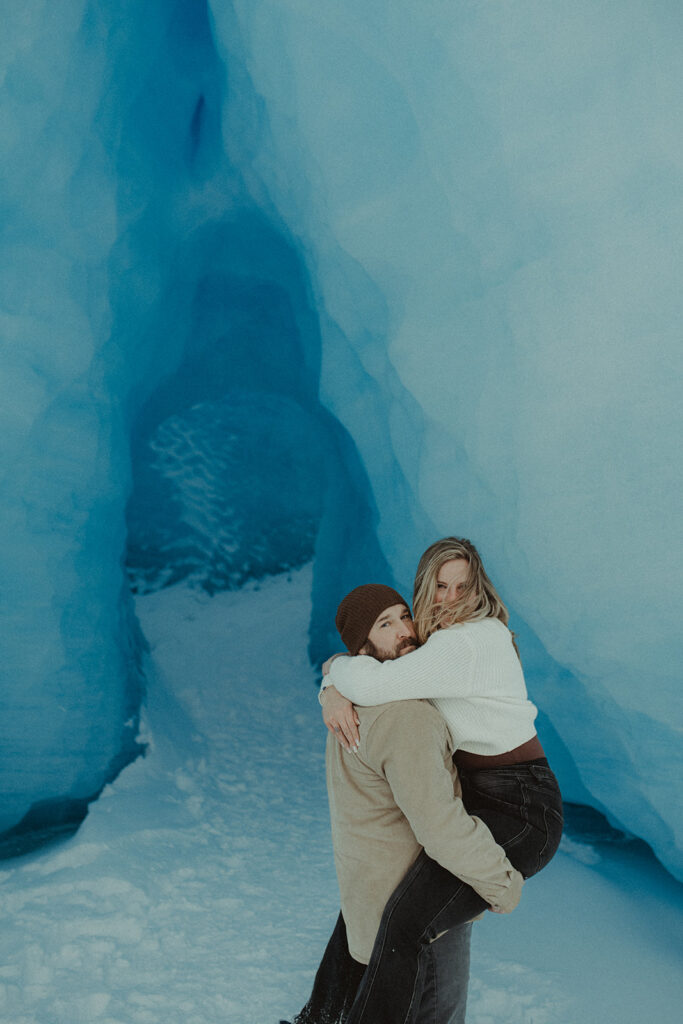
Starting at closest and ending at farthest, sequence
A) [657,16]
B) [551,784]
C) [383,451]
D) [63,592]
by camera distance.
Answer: [551,784] → [657,16] → [63,592] → [383,451]

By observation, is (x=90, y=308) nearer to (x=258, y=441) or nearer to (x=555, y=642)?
(x=555, y=642)

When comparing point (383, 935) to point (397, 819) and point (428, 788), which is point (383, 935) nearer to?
point (397, 819)

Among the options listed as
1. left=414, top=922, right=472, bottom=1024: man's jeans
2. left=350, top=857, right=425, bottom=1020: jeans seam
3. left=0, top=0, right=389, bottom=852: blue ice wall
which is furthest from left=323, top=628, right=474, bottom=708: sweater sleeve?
left=0, top=0, right=389, bottom=852: blue ice wall

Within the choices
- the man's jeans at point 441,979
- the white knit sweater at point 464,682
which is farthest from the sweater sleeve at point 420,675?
the man's jeans at point 441,979

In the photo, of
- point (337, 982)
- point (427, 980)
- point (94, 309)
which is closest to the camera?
point (427, 980)

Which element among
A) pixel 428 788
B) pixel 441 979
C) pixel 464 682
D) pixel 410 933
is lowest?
pixel 441 979

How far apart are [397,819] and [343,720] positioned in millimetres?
178

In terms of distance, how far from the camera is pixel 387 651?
1297 millimetres

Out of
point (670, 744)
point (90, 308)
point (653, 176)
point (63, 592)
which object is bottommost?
point (670, 744)

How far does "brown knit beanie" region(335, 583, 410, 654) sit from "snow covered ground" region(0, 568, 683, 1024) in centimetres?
104

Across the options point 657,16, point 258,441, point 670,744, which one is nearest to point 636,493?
point 670,744

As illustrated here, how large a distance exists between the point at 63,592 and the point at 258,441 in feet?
10.6

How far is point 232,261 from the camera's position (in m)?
4.00

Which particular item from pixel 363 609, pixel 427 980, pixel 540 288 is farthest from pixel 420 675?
pixel 540 288
